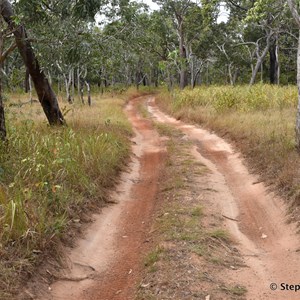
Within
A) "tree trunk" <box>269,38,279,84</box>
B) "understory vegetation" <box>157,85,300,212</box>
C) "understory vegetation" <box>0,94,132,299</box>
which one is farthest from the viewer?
"tree trunk" <box>269,38,279,84</box>

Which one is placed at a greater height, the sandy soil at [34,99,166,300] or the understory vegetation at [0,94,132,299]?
the understory vegetation at [0,94,132,299]

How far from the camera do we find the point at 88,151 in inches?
310

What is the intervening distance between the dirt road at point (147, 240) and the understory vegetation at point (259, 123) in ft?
1.33

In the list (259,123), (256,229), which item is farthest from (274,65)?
(256,229)

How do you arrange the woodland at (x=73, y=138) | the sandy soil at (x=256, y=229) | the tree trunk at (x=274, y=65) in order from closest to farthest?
the sandy soil at (x=256, y=229) → the woodland at (x=73, y=138) → the tree trunk at (x=274, y=65)

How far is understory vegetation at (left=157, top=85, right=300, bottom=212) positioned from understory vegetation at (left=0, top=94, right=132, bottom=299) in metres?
3.14

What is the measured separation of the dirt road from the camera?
14.0 feet

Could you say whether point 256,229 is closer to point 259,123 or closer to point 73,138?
point 73,138

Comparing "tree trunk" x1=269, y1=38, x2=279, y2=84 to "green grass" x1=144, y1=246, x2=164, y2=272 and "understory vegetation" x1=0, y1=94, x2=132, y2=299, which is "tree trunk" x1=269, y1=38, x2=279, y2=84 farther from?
"green grass" x1=144, y1=246, x2=164, y2=272

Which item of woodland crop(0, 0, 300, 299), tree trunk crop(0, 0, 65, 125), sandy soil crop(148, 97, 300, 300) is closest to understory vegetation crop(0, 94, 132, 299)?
woodland crop(0, 0, 300, 299)

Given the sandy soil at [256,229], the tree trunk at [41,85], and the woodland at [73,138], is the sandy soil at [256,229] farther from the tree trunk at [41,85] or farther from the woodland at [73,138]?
the tree trunk at [41,85]

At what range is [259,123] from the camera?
36.7 ft

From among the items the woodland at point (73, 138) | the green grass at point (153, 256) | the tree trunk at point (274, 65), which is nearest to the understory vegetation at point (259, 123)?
the woodland at point (73, 138)

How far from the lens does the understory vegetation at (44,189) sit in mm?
4199
